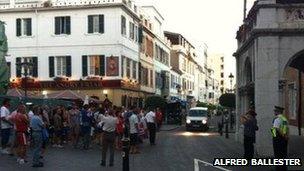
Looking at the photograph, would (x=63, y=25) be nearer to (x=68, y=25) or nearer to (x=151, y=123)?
(x=68, y=25)

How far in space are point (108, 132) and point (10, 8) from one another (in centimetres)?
3676

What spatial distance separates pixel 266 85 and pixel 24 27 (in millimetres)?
34447

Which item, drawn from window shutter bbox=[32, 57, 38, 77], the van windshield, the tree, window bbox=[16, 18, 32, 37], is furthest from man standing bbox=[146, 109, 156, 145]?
window bbox=[16, 18, 32, 37]

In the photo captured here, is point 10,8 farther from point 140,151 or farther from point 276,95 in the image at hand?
point 276,95

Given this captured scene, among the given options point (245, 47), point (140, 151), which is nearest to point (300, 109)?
point (245, 47)

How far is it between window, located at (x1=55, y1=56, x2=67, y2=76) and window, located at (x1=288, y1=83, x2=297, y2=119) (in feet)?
68.2

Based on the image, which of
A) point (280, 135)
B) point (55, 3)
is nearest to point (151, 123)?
point (280, 135)

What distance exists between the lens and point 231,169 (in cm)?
1705

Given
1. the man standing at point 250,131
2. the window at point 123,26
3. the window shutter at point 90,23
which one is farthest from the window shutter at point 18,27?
the man standing at point 250,131

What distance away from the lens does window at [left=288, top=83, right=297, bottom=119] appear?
118 feet

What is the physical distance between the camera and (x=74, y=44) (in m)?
50.6

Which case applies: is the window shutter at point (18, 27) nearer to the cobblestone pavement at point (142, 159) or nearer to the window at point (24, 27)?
the window at point (24, 27)

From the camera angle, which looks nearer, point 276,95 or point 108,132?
point 108,132

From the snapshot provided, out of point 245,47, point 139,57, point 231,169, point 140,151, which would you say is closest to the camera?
point 231,169
